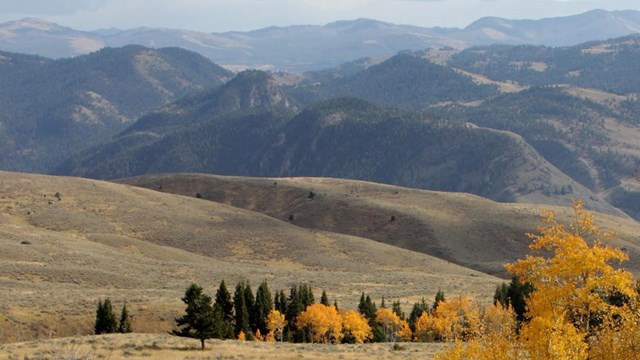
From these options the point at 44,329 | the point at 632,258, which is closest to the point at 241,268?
the point at 44,329

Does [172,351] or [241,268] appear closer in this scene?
[172,351]

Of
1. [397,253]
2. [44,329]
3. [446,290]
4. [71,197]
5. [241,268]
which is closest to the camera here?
[44,329]

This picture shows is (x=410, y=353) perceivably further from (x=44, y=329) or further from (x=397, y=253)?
(x=397, y=253)

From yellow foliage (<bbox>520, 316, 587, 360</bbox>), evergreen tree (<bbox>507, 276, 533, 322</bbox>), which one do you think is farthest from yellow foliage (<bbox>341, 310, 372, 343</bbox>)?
yellow foliage (<bbox>520, 316, 587, 360</bbox>)

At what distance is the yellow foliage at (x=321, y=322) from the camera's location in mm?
73250

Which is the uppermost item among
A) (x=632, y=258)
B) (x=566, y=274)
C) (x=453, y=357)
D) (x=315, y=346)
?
(x=566, y=274)

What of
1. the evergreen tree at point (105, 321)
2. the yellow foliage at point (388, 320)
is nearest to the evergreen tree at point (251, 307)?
the yellow foliage at point (388, 320)

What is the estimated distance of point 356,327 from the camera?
241 ft

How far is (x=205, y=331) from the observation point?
1944 inches

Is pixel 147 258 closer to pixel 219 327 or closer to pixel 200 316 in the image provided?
pixel 219 327

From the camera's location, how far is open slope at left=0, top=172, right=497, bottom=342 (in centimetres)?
7338

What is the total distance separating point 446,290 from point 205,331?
67869 mm

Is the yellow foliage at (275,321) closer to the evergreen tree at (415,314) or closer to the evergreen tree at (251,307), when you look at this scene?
the evergreen tree at (251,307)

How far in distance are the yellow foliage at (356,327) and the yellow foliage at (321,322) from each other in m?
0.88
